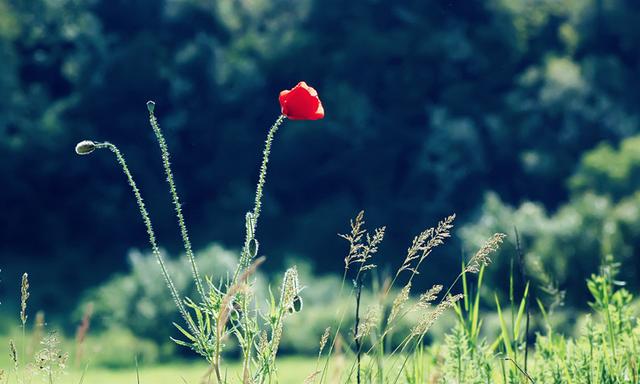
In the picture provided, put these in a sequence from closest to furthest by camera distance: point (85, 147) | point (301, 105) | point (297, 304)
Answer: point (85, 147) < point (297, 304) < point (301, 105)

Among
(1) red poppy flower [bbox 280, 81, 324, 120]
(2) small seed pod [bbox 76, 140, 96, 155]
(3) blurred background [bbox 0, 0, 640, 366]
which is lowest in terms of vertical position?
(2) small seed pod [bbox 76, 140, 96, 155]

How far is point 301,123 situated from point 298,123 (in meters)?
0.07

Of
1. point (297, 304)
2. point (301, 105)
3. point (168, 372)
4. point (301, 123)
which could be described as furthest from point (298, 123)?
point (297, 304)

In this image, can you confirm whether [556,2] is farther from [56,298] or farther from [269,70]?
[56,298]

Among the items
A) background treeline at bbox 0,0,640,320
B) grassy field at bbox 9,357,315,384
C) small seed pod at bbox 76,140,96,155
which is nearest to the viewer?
small seed pod at bbox 76,140,96,155

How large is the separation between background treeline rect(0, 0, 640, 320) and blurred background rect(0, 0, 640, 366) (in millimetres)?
47

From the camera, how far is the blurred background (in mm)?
19734

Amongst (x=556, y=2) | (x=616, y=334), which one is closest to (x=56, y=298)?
(x=556, y=2)

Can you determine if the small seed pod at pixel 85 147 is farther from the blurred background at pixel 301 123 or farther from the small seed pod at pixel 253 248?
the blurred background at pixel 301 123

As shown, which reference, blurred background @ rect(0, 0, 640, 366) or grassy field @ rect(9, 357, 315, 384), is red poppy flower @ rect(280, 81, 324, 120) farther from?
blurred background @ rect(0, 0, 640, 366)

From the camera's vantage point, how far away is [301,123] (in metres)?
21.4

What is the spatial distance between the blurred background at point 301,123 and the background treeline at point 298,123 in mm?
47

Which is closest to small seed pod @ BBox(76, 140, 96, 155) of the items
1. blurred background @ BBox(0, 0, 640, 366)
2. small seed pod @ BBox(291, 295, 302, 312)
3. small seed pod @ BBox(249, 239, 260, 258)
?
→ small seed pod @ BBox(249, 239, 260, 258)

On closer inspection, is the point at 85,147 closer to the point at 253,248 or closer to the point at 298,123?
the point at 253,248
